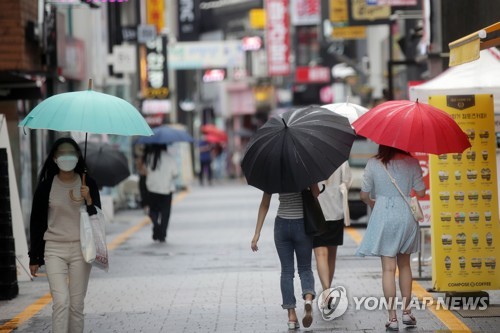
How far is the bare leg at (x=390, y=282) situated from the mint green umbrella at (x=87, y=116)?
2.48 metres

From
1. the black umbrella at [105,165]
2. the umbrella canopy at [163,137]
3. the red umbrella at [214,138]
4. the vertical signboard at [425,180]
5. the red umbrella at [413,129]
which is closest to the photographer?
the red umbrella at [413,129]

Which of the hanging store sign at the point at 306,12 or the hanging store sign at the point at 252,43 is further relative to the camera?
the hanging store sign at the point at 252,43

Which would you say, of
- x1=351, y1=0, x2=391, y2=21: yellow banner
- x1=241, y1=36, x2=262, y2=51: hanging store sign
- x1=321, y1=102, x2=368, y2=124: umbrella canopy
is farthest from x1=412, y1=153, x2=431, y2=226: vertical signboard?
x1=241, y1=36, x2=262, y2=51: hanging store sign

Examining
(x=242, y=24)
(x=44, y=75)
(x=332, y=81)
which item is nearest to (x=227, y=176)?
(x=332, y=81)

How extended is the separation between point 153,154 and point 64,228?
11040 millimetres

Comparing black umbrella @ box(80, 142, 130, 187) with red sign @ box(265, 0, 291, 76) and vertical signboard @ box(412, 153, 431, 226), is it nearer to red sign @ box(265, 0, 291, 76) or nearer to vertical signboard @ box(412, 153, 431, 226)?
vertical signboard @ box(412, 153, 431, 226)

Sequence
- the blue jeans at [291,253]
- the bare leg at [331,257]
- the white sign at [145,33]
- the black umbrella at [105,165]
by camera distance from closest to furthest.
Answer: the blue jeans at [291,253] → the bare leg at [331,257] → the black umbrella at [105,165] → the white sign at [145,33]

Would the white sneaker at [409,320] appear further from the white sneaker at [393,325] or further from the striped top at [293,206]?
the striped top at [293,206]

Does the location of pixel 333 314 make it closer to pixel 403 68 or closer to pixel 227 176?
pixel 403 68

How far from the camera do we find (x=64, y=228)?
895 centimetres

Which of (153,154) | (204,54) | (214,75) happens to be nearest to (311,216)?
(153,154)

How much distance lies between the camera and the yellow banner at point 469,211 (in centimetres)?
1141

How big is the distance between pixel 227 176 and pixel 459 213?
46036 millimetres

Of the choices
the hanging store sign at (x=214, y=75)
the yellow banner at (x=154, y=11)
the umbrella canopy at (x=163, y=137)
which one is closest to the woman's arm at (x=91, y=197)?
the umbrella canopy at (x=163, y=137)
